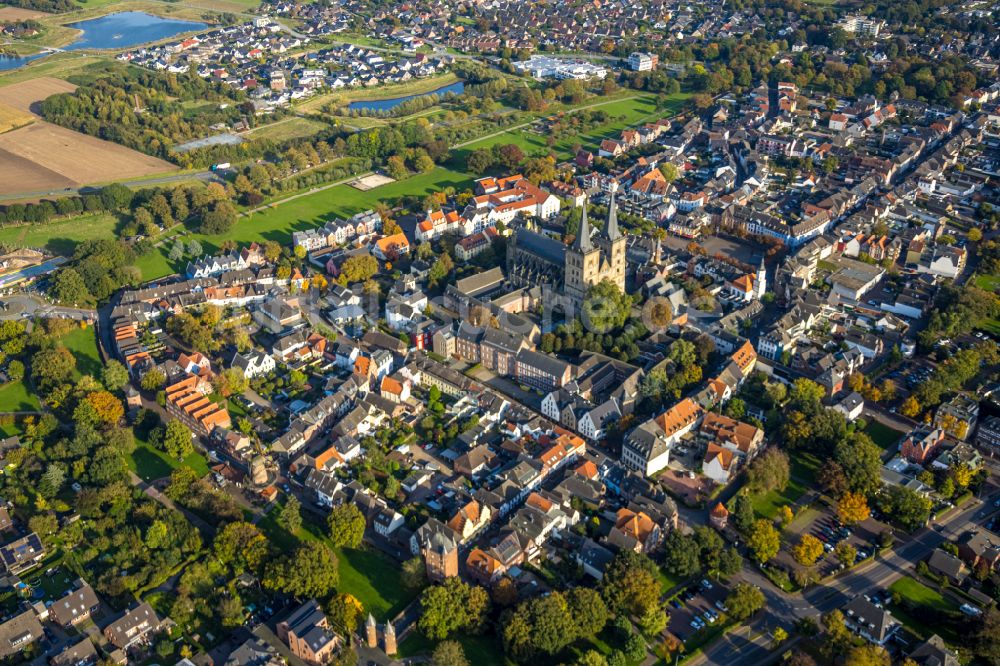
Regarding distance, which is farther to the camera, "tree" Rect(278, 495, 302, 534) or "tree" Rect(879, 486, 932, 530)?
"tree" Rect(278, 495, 302, 534)

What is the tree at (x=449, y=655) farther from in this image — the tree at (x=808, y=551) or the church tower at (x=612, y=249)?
the church tower at (x=612, y=249)

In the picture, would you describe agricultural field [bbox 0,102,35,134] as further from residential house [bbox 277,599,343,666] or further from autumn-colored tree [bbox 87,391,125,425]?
residential house [bbox 277,599,343,666]

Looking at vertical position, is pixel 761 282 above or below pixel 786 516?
above

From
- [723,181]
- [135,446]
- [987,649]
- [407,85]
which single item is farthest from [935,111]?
[135,446]

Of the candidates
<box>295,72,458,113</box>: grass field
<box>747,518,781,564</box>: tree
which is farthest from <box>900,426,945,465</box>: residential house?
<box>295,72,458,113</box>: grass field

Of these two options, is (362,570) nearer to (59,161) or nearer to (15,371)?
(15,371)

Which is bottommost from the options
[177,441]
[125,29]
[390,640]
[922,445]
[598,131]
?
[390,640]

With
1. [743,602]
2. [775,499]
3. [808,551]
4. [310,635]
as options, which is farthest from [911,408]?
[310,635]
